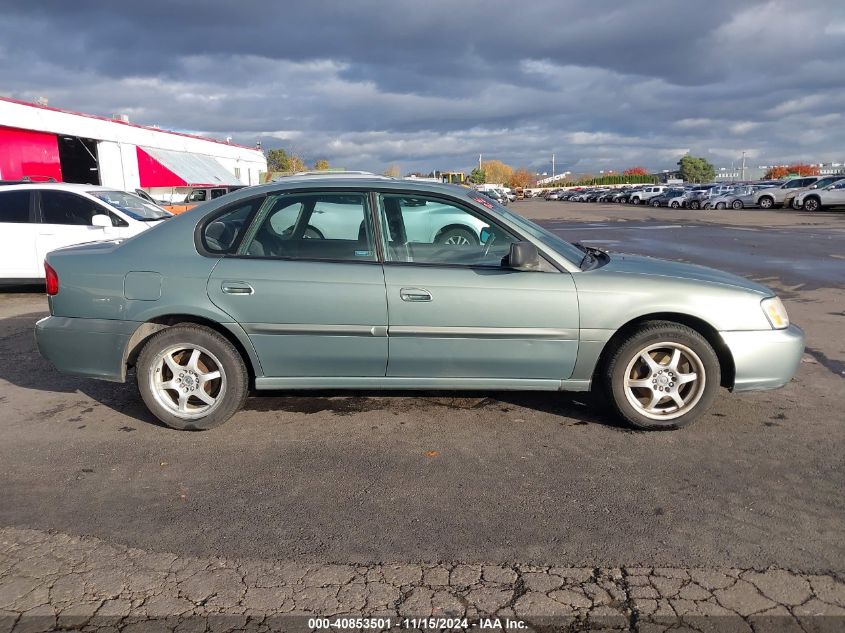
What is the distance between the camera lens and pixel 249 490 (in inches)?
145

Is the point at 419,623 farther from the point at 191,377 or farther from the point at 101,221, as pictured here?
the point at 101,221

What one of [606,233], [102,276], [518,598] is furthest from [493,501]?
[606,233]

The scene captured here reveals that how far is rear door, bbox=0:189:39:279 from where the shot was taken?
954 cm

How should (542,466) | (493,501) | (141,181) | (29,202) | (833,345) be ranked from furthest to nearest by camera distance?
(141,181), (29,202), (833,345), (542,466), (493,501)

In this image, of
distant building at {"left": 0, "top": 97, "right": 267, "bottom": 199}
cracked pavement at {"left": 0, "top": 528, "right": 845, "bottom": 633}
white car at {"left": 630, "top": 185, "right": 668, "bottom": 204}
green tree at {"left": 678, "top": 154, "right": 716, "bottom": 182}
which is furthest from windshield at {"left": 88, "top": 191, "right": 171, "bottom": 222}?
green tree at {"left": 678, "top": 154, "right": 716, "bottom": 182}

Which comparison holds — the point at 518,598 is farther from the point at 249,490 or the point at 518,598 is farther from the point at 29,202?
the point at 29,202

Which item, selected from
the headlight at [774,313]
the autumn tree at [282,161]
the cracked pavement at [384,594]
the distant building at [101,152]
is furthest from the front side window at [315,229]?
the autumn tree at [282,161]

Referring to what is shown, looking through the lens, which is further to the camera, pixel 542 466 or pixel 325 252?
pixel 325 252

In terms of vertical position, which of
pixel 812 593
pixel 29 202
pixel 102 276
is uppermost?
pixel 29 202

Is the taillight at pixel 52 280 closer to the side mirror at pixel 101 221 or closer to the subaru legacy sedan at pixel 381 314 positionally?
the subaru legacy sedan at pixel 381 314

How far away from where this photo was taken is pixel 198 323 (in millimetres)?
4473

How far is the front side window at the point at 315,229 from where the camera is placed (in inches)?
175

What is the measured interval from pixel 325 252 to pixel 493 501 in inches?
78.4

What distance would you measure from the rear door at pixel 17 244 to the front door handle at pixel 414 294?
746cm
